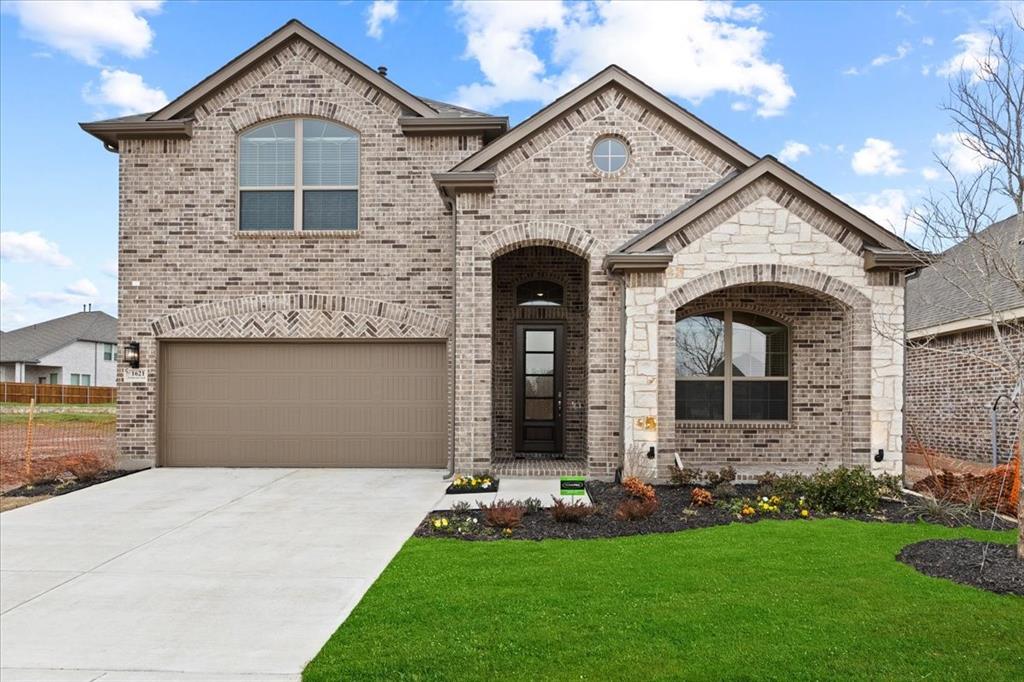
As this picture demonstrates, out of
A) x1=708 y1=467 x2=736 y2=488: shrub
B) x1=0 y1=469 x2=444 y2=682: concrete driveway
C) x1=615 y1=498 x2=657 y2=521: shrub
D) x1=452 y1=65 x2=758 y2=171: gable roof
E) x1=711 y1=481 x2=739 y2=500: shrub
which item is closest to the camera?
x1=0 y1=469 x2=444 y2=682: concrete driveway

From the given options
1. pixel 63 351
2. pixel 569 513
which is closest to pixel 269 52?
pixel 569 513

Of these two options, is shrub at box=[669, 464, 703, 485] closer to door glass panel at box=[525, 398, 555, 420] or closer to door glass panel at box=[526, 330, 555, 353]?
door glass panel at box=[525, 398, 555, 420]

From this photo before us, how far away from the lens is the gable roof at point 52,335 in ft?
153

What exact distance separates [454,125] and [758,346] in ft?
21.2

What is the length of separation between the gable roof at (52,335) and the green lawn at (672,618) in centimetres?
4592

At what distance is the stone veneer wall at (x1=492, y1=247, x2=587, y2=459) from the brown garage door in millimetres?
1184

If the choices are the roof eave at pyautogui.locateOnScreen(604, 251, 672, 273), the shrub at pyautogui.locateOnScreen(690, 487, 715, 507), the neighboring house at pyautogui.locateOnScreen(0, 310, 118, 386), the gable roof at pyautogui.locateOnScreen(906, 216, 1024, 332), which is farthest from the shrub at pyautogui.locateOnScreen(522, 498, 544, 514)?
the neighboring house at pyautogui.locateOnScreen(0, 310, 118, 386)

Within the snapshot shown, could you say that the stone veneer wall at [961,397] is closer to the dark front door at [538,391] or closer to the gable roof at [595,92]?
the gable roof at [595,92]

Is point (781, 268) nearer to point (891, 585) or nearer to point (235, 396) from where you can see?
point (891, 585)

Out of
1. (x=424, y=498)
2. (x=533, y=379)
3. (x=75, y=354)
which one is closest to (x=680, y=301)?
(x=533, y=379)

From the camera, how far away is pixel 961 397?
51.0 feet

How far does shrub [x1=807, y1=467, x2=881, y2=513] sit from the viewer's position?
900cm

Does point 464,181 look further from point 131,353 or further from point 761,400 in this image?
point 131,353

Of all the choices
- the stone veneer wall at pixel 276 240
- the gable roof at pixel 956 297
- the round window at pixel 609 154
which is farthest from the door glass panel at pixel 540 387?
the gable roof at pixel 956 297
